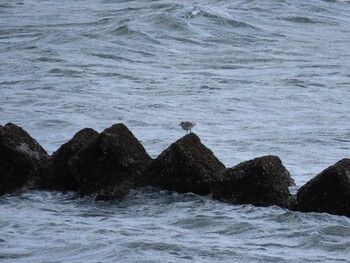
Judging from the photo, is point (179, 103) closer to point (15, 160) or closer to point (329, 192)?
point (15, 160)

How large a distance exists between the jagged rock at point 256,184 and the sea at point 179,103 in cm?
11

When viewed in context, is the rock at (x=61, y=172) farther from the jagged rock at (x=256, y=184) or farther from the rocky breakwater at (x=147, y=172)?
the jagged rock at (x=256, y=184)

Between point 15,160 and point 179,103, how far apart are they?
23.9ft

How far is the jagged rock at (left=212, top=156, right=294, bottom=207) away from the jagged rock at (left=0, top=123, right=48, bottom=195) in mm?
1871

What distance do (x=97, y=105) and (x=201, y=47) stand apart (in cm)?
760

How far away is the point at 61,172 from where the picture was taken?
10.5 m

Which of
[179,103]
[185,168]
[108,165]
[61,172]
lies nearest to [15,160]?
[61,172]

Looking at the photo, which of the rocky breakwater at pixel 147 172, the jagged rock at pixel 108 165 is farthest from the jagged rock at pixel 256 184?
the jagged rock at pixel 108 165

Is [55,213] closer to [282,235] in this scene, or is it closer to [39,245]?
[39,245]

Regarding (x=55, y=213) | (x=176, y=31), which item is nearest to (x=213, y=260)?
(x=55, y=213)

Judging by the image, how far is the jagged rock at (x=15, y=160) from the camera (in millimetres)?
10258

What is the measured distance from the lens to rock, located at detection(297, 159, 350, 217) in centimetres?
916

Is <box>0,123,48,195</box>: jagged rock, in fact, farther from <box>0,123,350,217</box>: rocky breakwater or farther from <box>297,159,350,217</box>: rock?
<box>297,159,350,217</box>: rock

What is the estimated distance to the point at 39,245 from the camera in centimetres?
876
